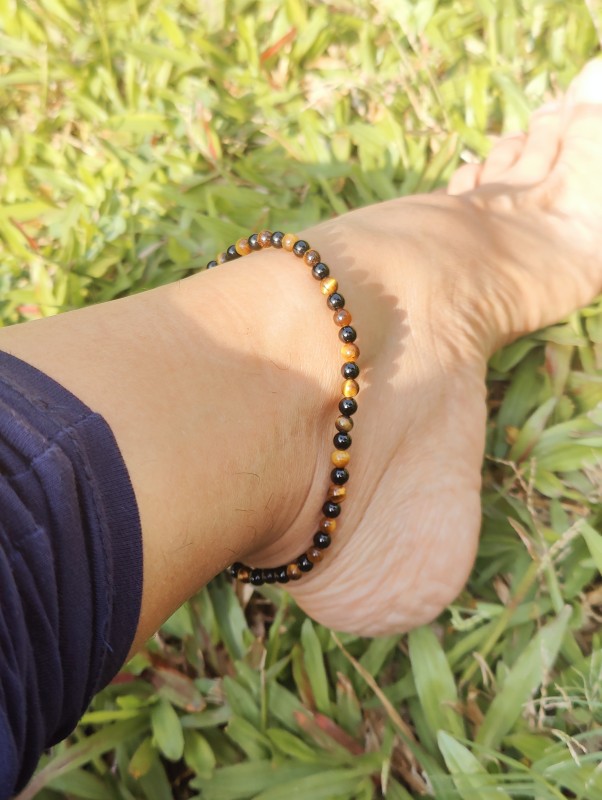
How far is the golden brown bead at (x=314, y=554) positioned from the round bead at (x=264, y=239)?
468mm

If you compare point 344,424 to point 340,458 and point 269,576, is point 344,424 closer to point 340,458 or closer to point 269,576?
point 340,458

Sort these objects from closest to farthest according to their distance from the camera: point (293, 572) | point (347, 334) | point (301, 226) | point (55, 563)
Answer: point (55, 563) < point (347, 334) < point (293, 572) < point (301, 226)

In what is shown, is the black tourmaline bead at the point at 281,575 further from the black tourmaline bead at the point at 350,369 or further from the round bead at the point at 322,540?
the black tourmaline bead at the point at 350,369

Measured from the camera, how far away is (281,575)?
3.73 ft

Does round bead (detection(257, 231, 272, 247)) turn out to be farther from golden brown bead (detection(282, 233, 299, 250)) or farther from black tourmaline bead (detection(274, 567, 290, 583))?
black tourmaline bead (detection(274, 567, 290, 583))

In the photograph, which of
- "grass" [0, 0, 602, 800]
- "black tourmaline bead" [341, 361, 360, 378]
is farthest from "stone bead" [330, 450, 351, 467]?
"grass" [0, 0, 602, 800]

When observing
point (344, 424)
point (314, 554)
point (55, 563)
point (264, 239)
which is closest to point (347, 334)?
point (344, 424)

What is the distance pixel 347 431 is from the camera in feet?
3.43

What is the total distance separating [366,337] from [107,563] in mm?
529

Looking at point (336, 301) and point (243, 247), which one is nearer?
point (336, 301)

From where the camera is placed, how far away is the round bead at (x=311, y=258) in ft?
3.51

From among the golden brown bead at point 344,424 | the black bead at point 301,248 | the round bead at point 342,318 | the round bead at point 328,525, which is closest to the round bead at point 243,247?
the black bead at point 301,248

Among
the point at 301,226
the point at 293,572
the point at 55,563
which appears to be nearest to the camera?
the point at 55,563

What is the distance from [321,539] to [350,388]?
0.24 m
